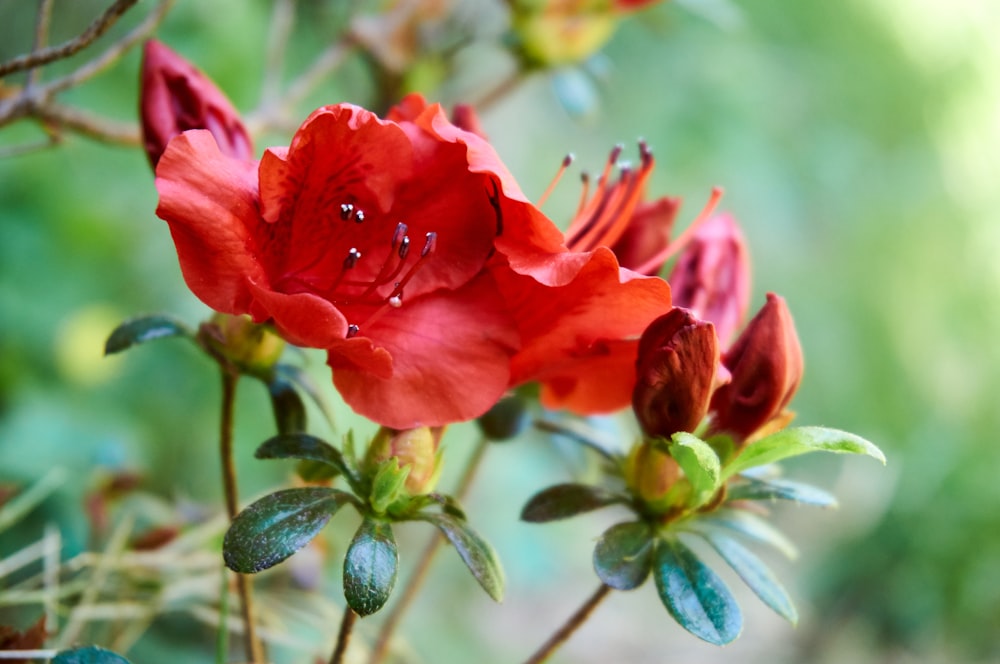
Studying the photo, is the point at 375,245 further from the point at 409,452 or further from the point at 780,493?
the point at 780,493

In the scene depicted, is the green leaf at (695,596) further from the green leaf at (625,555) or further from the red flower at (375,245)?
the red flower at (375,245)

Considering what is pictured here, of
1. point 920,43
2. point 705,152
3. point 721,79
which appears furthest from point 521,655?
point 920,43

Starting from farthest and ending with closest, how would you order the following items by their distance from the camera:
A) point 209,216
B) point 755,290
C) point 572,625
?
1. point 755,290
2. point 572,625
3. point 209,216

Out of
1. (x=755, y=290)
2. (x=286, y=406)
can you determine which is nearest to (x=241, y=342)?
(x=286, y=406)

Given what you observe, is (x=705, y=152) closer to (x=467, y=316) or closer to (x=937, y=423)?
(x=937, y=423)

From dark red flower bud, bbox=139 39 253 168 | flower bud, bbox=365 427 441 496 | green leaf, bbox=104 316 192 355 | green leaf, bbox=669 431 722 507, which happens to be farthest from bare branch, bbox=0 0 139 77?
green leaf, bbox=669 431 722 507

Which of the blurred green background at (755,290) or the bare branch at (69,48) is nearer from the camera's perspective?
the bare branch at (69,48)

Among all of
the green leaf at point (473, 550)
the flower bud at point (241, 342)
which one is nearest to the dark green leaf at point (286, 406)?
the flower bud at point (241, 342)
